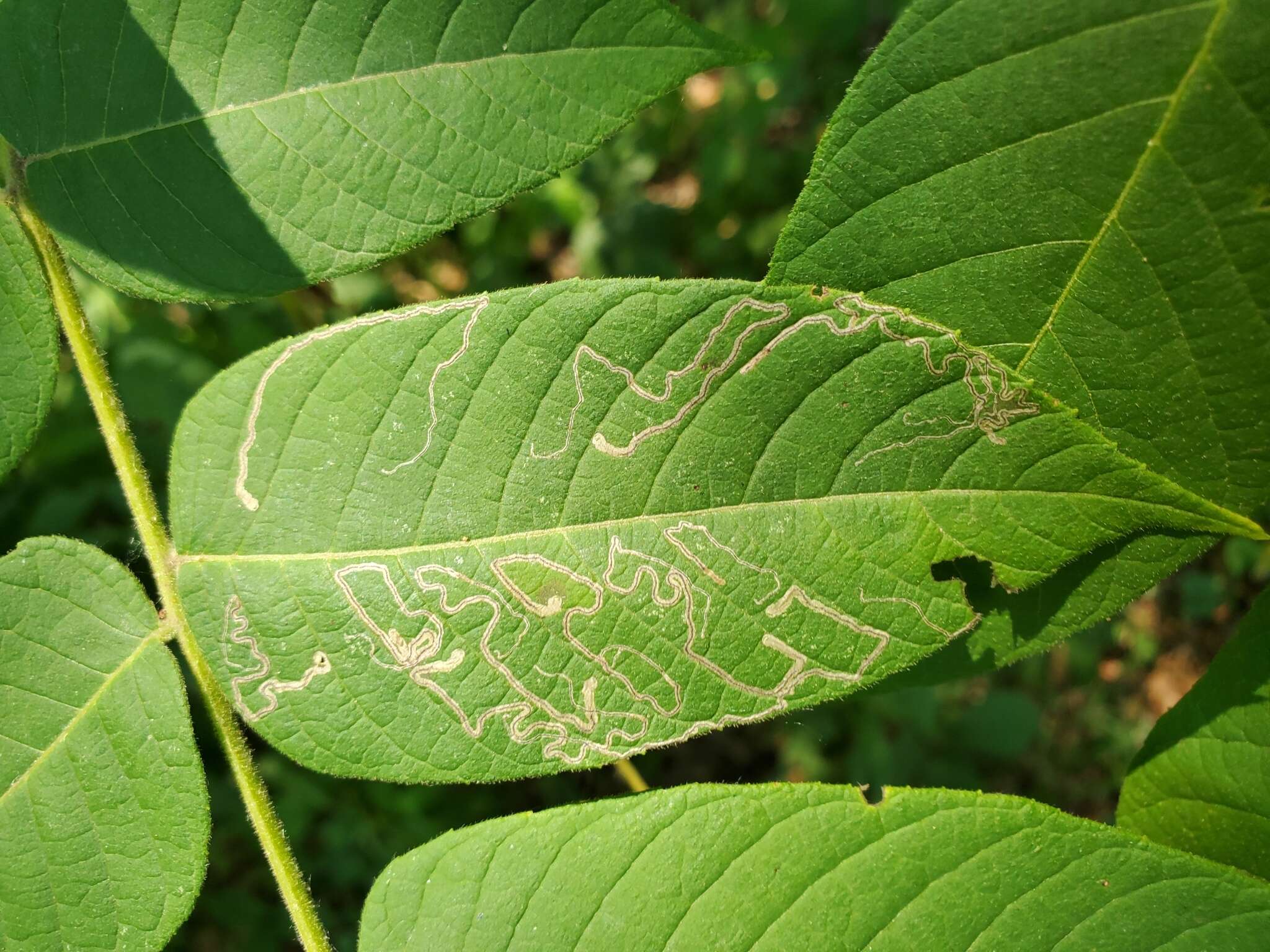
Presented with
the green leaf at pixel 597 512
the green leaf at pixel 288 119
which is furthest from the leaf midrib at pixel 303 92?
the green leaf at pixel 597 512

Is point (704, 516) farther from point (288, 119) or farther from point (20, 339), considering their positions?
point (20, 339)

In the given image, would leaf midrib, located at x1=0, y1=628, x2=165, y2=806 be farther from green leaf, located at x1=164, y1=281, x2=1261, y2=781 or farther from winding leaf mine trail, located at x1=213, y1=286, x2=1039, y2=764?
winding leaf mine trail, located at x1=213, y1=286, x2=1039, y2=764

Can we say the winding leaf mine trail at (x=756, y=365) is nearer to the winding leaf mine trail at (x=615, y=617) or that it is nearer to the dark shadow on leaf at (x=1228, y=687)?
the winding leaf mine trail at (x=615, y=617)

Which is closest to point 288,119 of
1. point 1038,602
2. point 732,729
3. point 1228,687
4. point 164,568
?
point 164,568

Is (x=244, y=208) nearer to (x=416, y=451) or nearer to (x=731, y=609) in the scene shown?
(x=416, y=451)

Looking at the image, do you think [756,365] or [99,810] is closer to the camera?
[756,365]

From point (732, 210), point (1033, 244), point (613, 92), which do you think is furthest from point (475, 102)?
point (732, 210)
